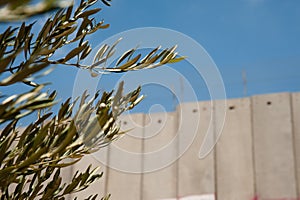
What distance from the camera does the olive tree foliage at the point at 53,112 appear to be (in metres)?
0.93

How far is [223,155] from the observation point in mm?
5965

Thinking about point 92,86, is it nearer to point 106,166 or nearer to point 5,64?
point 5,64

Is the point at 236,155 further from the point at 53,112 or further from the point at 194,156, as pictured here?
the point at 53,112

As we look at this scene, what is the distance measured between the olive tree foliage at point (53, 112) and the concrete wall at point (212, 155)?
420 centimetres

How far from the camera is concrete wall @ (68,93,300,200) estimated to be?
5738 mm

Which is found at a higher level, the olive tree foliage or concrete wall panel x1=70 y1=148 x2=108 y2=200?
concrete wall panel x1=70 y1=148 x2=108 y2=200

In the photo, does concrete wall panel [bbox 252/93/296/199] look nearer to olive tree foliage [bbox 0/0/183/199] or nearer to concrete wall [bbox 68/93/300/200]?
concrete wall [bbox 68/93/300/200]

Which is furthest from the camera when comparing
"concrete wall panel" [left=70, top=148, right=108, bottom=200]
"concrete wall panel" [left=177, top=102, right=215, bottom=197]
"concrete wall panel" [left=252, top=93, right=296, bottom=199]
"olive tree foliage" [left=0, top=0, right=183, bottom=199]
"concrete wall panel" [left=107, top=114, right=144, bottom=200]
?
"concrete wall panel" [left=70, top=148, right=108, bottom=200]

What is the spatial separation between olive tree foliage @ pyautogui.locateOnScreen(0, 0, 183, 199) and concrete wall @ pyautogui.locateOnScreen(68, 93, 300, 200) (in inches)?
165

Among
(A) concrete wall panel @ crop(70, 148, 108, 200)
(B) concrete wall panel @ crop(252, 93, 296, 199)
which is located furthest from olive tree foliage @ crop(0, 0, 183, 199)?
(A) concrete wall panel @ crop(70, 148, 108, 200)

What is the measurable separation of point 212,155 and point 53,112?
15.0 feet

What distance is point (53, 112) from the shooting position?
1.59 m

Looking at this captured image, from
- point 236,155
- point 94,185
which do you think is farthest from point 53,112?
point 94,185

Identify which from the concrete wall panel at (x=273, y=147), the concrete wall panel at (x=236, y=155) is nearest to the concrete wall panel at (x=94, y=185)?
the concrete wall panel at (x=236, y=155)
